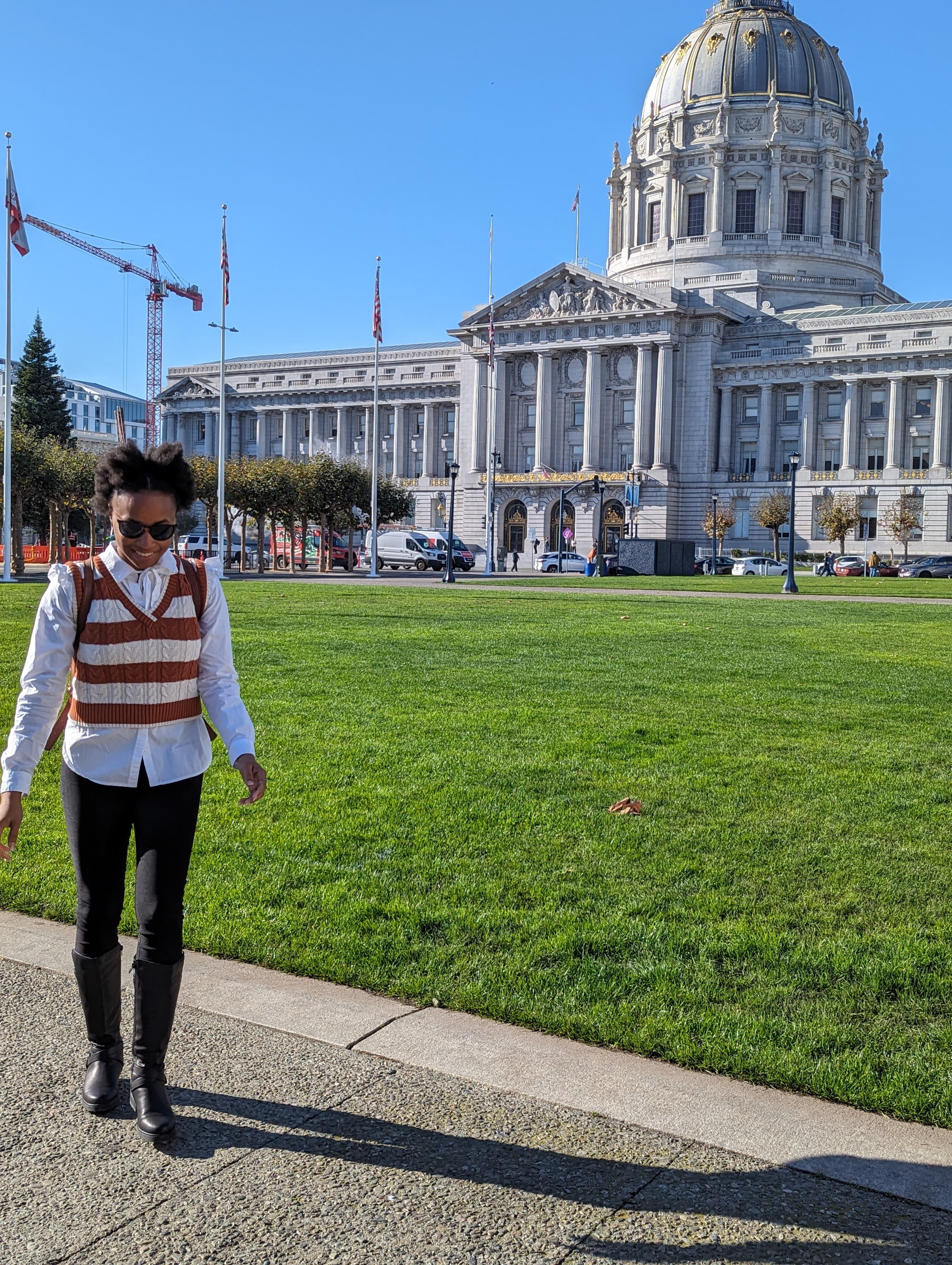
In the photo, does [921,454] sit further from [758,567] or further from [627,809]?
[627,809]

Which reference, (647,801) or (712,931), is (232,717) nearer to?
(712,931)

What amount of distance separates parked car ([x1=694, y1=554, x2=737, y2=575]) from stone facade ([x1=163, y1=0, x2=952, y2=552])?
1308cm

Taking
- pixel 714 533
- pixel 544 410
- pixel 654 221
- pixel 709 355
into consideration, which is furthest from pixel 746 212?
pixel 714 533

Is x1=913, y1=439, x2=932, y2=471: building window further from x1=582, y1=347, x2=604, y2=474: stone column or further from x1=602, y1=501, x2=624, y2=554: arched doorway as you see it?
x1=582, y1=347, x2=604, y2=474: stone column

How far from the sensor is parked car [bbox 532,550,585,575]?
233ft

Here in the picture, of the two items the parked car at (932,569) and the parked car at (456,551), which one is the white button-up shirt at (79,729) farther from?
the parked car at (456,551)

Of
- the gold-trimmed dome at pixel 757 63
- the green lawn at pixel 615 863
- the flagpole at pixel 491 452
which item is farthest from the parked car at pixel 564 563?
the green lawn at pixel 615 863

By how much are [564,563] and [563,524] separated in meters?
23.6

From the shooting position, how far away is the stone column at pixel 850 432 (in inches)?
3452

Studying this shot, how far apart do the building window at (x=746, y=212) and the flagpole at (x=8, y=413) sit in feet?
233

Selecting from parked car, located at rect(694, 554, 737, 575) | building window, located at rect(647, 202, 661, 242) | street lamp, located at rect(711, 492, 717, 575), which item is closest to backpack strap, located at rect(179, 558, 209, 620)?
parked car, located at rect(694, 554, 737, 575)

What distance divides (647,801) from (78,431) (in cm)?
18123

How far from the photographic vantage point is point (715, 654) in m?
16.9

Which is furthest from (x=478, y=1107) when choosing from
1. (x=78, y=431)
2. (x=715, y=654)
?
(x=78, y=431)
